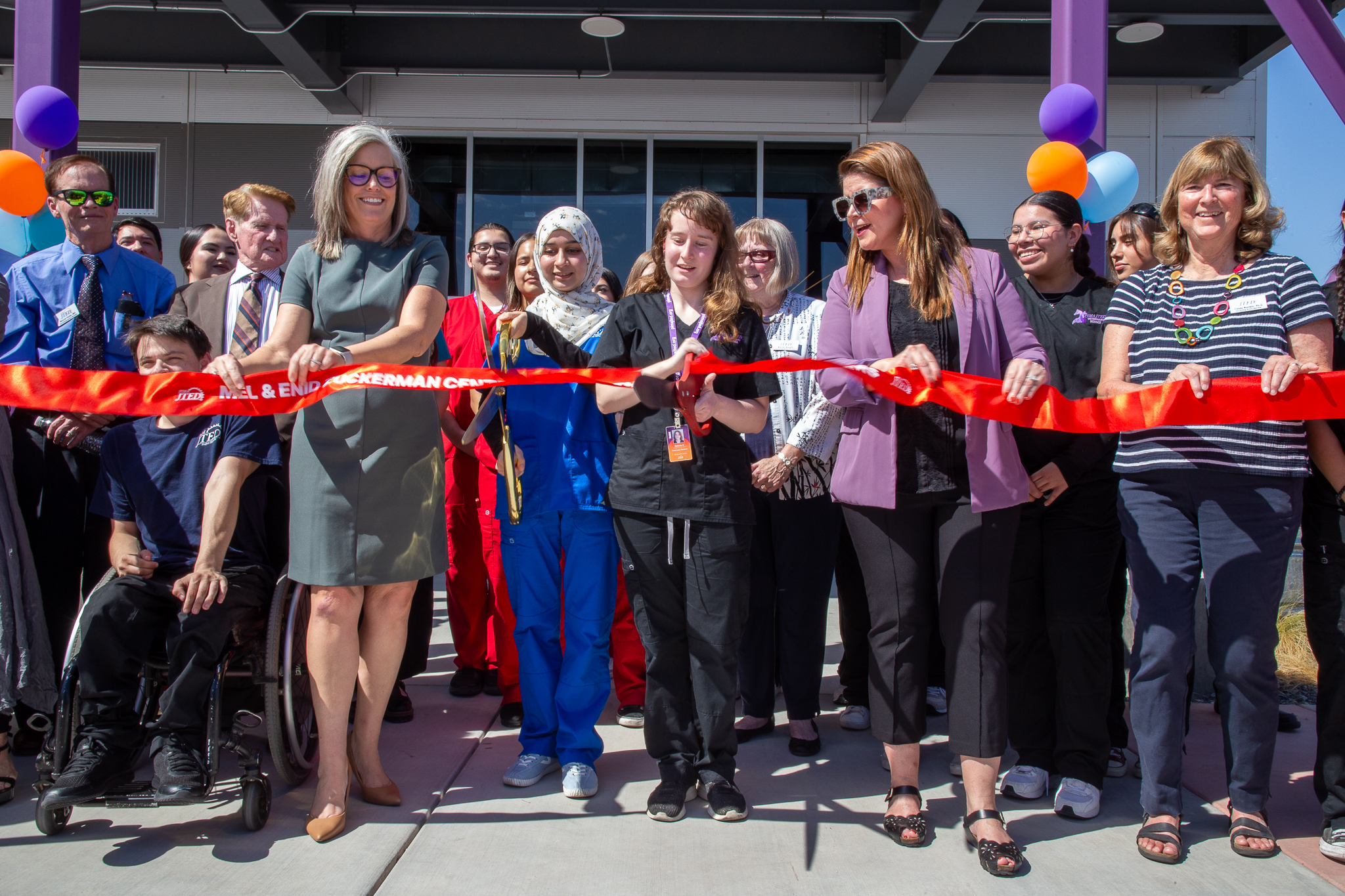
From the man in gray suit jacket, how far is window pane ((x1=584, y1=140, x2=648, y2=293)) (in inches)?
213

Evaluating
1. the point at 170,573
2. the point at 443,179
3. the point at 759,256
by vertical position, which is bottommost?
the point at 170,573

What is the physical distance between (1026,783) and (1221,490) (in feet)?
3.90

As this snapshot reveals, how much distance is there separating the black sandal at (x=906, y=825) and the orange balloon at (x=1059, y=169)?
304 cm

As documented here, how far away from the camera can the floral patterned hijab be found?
10.8 ft

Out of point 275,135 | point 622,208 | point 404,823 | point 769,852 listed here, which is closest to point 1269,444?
point 769,852

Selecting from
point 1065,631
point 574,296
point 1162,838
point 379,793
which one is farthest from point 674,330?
point 1162,838

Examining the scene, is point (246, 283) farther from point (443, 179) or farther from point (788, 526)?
point (443, 179)

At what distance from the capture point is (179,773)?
2.71m

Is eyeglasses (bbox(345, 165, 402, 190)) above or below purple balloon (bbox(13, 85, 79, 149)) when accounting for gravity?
below

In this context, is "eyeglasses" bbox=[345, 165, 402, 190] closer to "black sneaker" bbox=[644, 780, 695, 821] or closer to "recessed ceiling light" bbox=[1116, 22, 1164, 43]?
"black sneaker" bbox=[644, 780, 695, 821]

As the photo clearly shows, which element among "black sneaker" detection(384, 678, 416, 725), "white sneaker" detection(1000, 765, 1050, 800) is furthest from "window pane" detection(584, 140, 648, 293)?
"white sneaker" detection(1000, 765, 1050, 800)

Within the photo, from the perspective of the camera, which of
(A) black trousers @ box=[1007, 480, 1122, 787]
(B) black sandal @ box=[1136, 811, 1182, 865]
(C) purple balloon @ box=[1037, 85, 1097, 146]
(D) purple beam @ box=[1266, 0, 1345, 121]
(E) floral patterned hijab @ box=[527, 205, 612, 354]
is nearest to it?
(B) black sandal @ box=[1136, 811, 1182, 865]

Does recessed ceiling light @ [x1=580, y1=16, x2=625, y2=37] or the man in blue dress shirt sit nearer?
the man in blue dress shirt

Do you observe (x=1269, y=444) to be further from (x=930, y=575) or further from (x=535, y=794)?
(x=535, y=794)
